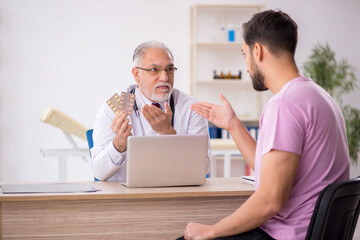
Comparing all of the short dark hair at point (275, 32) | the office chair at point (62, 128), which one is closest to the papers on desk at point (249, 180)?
the short dark hair at point (275, 32)

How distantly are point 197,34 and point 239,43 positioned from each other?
0.59 meters

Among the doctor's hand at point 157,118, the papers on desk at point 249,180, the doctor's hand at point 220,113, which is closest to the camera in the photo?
the doctor's hand at point 220,113

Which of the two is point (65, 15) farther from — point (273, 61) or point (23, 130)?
point (273, 61)

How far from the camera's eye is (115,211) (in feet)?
6.81

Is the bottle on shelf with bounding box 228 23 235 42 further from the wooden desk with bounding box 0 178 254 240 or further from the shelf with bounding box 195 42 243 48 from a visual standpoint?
the wooden desk with bounding box 0 178 254 240

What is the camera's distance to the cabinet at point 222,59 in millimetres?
6504

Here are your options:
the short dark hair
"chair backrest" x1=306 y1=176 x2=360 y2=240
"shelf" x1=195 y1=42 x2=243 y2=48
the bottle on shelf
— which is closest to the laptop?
the short dark hair

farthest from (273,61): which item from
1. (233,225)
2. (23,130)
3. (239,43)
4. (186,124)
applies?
(23,130)

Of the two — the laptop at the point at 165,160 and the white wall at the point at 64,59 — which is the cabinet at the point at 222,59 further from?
the laptop at the point at 165,160

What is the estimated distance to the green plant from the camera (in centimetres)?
638

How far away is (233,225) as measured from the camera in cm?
157

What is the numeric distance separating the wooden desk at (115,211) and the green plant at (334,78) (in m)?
4.50

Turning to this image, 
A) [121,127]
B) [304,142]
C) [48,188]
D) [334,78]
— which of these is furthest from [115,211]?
[334,78]

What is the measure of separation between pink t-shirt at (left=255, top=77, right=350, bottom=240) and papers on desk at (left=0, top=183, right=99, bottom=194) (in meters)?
0.80
